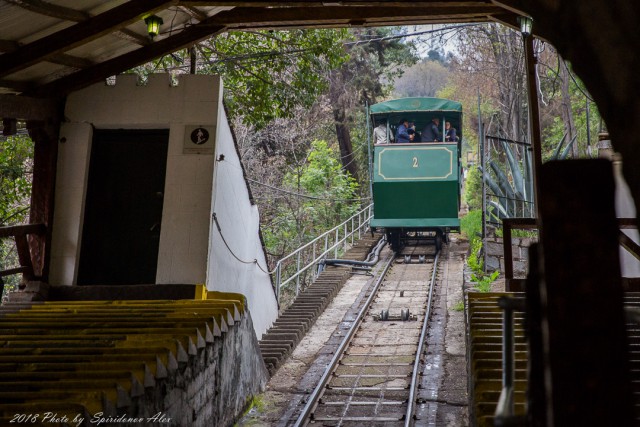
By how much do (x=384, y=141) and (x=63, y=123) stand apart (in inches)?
429

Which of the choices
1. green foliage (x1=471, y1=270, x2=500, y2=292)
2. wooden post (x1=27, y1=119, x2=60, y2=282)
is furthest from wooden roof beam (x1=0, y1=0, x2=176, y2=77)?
green foliage (x1=471, y1=270, x2=500, y2=292)

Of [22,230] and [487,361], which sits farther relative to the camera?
[22,230]

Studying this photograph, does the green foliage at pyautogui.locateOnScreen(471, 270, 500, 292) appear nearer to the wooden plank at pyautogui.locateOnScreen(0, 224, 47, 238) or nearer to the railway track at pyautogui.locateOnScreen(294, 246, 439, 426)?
the railway track at pyautogui.locateOnScreen(294, 246, 439, 426)

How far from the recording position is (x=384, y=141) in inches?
716

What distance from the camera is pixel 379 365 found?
9359mm

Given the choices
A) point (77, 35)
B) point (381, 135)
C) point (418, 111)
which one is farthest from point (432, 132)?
point (77, 35)

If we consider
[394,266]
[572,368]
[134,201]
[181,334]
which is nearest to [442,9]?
[134,201]

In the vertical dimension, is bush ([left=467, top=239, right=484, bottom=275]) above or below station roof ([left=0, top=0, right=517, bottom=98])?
below

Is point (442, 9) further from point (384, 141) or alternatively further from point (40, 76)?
point (384, 141)

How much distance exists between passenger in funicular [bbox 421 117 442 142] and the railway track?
14.0 ft

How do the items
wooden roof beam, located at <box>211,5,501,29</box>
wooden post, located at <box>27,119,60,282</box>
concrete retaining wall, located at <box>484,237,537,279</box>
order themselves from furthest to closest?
1. concrete retaining wall, located at <box>484,237,537,279</box>
2. wooden roof beam, located at <box>211,5,501,29</box>
3. wooden post, located at <box>27,119,60,282</box>

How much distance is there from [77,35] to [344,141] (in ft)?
68.4

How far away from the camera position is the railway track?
296 inches

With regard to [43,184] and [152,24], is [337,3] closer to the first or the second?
[152,24]
